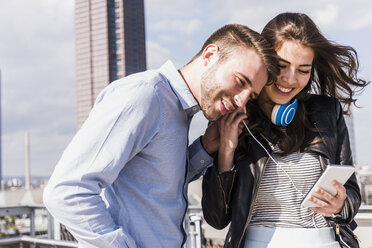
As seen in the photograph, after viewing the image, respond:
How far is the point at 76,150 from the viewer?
1.54 m

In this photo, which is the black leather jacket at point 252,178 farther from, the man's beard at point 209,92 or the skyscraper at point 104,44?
the skyscraper at point 104,44

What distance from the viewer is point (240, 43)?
1.79 m

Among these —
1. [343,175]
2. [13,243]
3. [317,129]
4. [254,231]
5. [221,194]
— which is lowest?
[13,243]

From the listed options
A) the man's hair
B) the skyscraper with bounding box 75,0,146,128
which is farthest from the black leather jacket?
the skyscraper with bounding box 75,0,146,128

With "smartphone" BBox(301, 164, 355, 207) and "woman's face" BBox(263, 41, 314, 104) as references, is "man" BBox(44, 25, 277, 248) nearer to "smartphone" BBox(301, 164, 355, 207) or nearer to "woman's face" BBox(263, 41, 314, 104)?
"woman's face" BBox(263, 41, 314, 104)

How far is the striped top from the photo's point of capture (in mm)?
2010

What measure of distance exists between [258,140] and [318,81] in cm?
50

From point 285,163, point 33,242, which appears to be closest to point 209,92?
point 285,163

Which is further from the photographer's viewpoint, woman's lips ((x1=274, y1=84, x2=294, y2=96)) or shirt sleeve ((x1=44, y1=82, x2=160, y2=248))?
woman's lips ((x1=274, y1=84, x2=294, y2=96))

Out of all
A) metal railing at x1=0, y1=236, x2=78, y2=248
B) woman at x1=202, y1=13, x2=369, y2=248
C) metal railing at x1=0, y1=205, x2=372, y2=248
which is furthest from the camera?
metal railing at x1=0, y1=236, x2=78, y2=248

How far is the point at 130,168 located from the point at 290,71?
856 mm

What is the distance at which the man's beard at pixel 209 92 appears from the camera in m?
1.78

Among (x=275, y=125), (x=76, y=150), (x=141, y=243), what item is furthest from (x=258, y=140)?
(x=76, y=150)

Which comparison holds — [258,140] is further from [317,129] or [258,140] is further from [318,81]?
[318,81]
